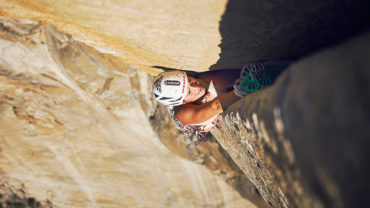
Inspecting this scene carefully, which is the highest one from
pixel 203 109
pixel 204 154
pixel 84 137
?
pixel 203 109

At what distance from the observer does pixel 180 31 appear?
196cm

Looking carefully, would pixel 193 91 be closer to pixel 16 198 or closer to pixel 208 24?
pixel 208 24

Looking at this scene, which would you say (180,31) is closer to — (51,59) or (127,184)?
(51,59)

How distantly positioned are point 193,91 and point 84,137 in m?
2.49

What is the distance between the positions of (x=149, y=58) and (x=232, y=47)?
1123 mm

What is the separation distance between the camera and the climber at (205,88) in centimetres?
249

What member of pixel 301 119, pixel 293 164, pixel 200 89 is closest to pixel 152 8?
pixel 301 119

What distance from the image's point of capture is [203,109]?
3053 mm

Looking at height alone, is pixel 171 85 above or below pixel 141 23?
below

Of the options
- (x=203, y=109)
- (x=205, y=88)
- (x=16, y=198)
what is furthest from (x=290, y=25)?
(x=16, y=198)

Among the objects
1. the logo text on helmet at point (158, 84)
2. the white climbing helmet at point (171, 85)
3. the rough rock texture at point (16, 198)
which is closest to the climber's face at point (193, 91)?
the white climbing helmet at point (171, 85)

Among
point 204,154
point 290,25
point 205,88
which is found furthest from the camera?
point 204,154

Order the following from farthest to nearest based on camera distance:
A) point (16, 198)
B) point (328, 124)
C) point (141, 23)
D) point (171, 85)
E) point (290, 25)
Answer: point (16, 198) → point (171, 85) → point (141, 23) → point (290, 25) → point (328, 124)

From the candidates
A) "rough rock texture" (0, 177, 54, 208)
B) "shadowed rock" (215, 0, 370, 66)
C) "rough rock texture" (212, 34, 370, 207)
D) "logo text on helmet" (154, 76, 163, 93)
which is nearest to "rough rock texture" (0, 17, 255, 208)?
"rough rock texture" (0, 177, 54, 208)
